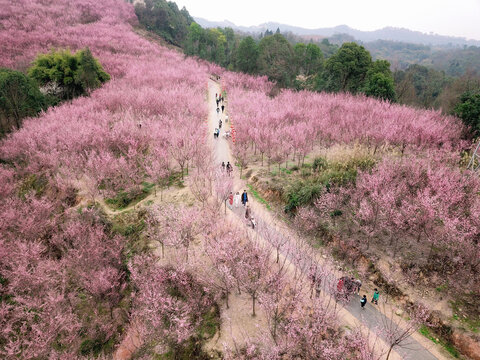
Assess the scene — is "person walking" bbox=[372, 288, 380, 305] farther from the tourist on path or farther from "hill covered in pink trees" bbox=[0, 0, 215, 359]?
"hill covered in pink trees" bbox=[0, 0, 215, 359]

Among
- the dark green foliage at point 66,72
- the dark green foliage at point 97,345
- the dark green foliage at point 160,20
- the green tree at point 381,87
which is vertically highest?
the dark green foliage at point 160,20

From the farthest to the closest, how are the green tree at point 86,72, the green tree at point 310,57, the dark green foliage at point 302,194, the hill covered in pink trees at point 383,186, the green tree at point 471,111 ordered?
the green tree at point 310,57 → the green tree at point 86,72 → the green tree at point 471,111 → the dark green foliage at point 302,194 → the hill covered in pink trees at point 383,186

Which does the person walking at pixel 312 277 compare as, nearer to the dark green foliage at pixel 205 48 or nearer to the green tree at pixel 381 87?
the green tree at pixel 381 87

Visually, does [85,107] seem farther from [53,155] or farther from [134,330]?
[134,330]

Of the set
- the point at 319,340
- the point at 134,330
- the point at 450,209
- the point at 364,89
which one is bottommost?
the point at 134,330

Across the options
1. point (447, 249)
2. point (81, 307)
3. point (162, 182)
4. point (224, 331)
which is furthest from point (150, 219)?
point (447, 249)

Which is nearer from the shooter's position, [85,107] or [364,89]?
[85,107]

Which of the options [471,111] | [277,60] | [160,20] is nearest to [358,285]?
[471,111]

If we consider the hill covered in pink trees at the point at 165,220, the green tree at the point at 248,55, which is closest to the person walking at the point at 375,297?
the hill covered in pink trees at the point at 165,220
